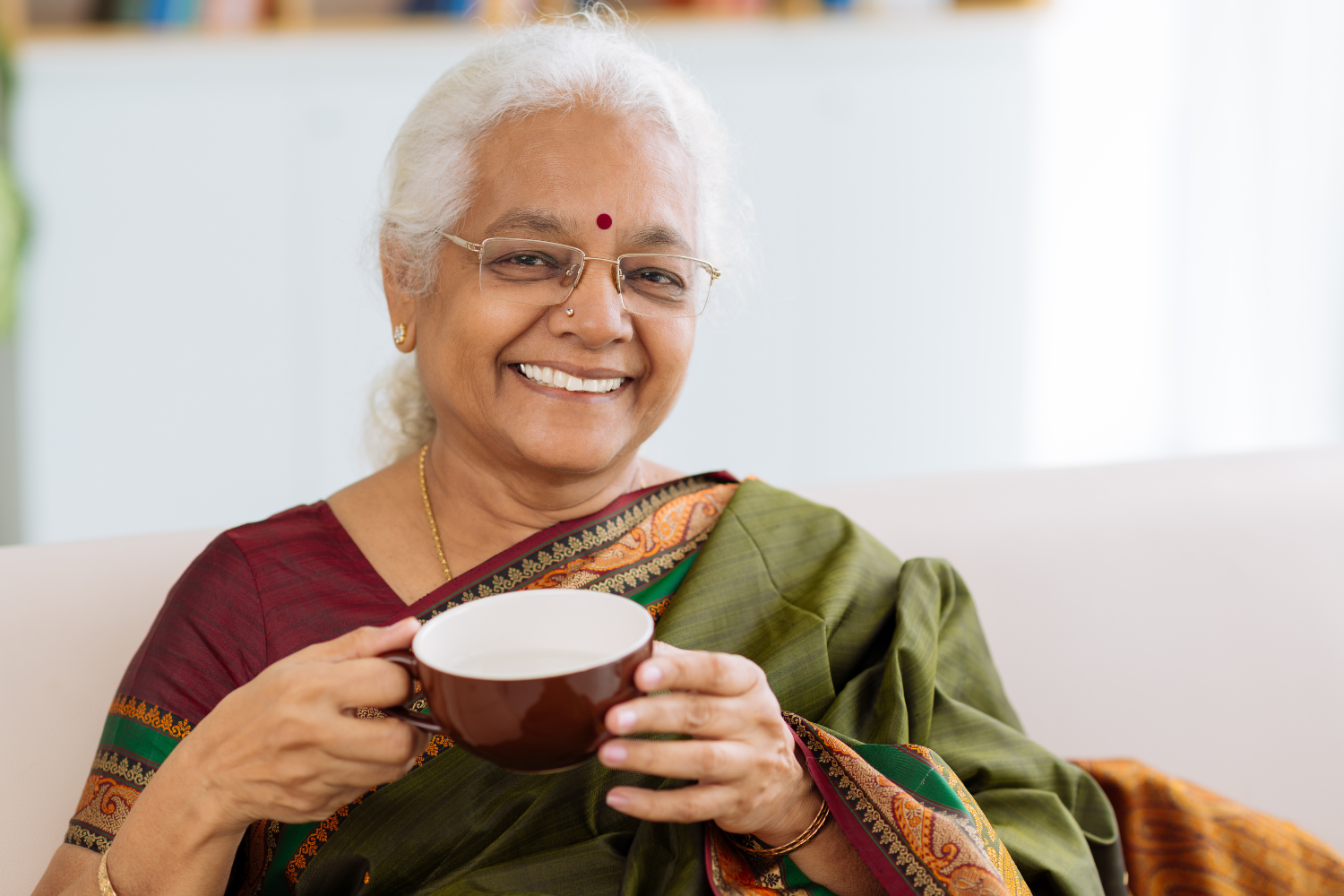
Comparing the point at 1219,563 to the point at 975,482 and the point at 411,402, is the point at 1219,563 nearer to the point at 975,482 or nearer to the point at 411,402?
the point at 975,482

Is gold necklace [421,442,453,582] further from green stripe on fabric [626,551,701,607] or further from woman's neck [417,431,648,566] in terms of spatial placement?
green stripe on fabric [626,551,701,607]

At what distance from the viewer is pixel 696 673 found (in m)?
0.80

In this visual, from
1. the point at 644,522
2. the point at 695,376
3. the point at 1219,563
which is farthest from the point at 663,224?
the point at 695,376

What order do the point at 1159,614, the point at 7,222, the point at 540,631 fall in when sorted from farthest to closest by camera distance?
the point at 7,222 < the point at 1159,614 < the point at 540,631

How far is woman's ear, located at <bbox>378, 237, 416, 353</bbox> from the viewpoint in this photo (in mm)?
1319

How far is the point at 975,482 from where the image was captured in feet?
5.65

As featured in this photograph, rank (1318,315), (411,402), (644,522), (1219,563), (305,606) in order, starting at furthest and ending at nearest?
1. (1318,315)
2. (1219,563)
3. (411,402)
4. (644,522)
5. (305,606)

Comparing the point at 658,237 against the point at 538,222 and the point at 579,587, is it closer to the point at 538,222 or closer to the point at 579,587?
the point at 538,222

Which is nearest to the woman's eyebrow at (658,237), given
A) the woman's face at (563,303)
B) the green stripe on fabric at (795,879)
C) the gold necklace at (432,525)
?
the woman's face at (563,303)

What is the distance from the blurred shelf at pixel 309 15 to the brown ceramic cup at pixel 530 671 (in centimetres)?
306

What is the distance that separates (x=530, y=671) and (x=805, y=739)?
0.99 ft

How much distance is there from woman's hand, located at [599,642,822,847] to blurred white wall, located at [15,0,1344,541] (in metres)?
3.00

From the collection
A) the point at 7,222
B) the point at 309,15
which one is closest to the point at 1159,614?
the point at 309,15

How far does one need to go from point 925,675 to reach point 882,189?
114 inches
